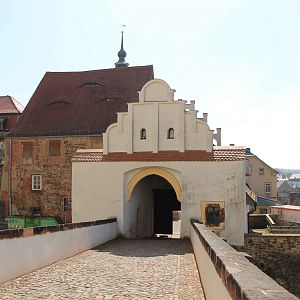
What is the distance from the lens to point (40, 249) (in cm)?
1100

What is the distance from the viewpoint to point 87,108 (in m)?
34.7

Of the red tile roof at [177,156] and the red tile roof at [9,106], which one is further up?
the red tile roof at [9,106]

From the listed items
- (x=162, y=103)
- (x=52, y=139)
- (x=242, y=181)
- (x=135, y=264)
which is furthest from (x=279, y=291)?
(x=52, y=139)

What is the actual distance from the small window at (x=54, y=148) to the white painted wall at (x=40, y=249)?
57.5 feet

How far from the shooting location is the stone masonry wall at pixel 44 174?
32219mm

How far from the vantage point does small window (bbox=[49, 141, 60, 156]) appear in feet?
108

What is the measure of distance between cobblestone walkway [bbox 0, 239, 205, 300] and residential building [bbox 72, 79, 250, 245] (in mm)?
5276

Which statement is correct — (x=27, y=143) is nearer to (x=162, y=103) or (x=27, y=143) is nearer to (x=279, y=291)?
(x=162, y=103)

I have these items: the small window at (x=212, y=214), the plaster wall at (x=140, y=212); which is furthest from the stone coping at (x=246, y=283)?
the plaster wall at (x=140, y=212)

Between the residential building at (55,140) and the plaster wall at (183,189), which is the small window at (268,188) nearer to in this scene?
the residential building at (55,140)

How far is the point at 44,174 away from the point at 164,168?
49.8 feet

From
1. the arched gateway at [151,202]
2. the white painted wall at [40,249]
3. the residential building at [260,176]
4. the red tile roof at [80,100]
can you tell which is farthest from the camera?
the residential building at [260,176]

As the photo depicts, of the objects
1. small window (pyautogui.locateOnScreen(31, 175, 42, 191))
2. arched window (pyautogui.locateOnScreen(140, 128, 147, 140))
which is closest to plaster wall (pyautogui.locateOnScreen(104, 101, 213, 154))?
arched window (pyautogui.locateOnScreen(140, 128, 147, 140))

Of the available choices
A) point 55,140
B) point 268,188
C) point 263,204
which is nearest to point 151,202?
point 55,140
